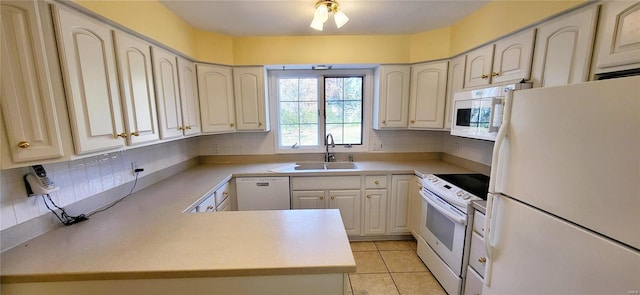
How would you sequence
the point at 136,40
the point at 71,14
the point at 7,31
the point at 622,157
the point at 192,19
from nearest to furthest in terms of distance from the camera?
the point at 622,157 < the point at 7,31 < the point at 71,14 < the point at 136,40 < the point at 192,19

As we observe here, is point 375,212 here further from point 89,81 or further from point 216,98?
point 89,81

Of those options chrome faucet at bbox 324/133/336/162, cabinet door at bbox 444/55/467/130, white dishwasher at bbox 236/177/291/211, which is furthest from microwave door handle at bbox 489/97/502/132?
white dishwasher at bbox 236/177/291/211

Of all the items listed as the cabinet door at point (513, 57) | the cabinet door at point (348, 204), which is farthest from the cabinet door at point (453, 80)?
the cabinet door at point (348, 204)

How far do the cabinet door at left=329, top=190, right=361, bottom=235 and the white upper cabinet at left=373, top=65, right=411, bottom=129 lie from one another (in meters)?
0.88

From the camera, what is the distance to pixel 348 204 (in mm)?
2502

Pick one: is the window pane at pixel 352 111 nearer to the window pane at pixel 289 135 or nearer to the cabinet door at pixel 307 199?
the window pane at pixel 289 135

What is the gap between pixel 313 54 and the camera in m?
2.55

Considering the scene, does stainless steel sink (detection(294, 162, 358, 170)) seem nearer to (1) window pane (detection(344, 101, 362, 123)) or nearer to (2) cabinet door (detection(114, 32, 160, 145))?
(1) window pane (detection(344, 101, 362, 123))

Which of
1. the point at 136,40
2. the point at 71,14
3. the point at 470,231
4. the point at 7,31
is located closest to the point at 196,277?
the point at 7,31

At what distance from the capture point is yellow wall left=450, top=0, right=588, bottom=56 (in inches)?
54.8

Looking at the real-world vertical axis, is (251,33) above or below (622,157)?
above

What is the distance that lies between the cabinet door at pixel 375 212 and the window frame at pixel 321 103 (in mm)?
683

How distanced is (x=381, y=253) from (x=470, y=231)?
106cm

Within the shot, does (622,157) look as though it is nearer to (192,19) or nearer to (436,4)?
(436,4)
